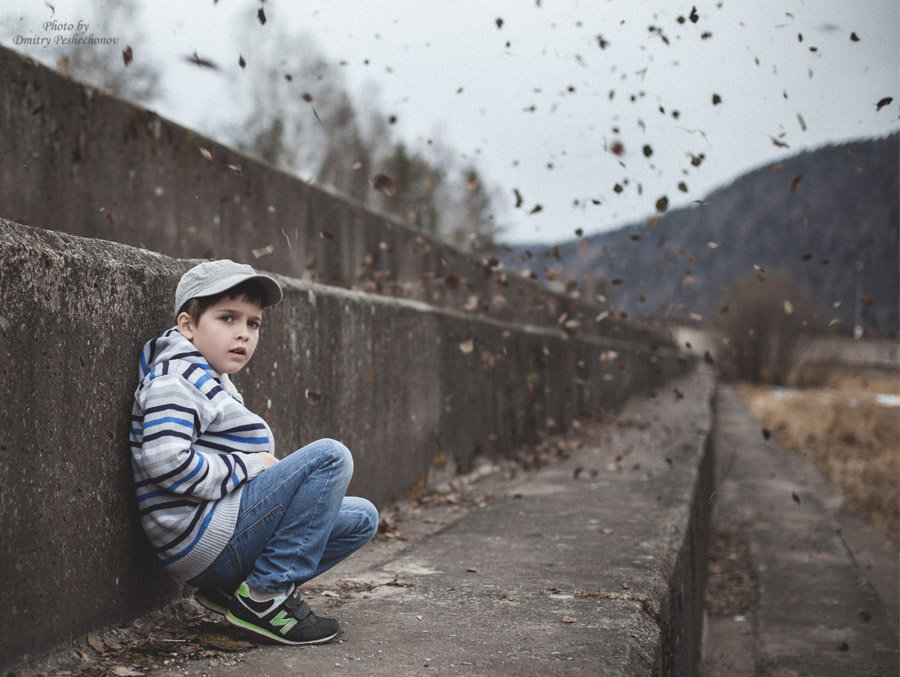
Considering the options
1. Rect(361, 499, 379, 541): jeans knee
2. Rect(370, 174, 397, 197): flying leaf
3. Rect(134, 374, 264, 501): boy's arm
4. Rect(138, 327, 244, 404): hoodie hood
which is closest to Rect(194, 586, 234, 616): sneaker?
Rect(134, 374, 264, 501): boy's arm

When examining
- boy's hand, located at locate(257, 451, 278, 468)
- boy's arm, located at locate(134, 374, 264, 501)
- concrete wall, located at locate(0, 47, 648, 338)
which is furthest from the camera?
concrete wall, located at locate(0, 47, 648, 338)

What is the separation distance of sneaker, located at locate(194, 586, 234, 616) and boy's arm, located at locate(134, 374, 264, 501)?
1.08 ft

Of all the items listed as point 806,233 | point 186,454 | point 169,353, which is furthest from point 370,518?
point 806,233

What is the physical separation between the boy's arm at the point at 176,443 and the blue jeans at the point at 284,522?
133 millimetres

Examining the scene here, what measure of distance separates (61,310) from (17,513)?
0.46 meters

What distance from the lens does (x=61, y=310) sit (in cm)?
184

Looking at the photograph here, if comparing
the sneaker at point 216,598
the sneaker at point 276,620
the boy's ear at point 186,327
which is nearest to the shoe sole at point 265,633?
the sneaker at point 276,620

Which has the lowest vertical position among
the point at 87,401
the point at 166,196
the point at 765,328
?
the point at 87,401

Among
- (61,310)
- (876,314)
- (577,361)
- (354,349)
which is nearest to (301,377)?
(354,349)

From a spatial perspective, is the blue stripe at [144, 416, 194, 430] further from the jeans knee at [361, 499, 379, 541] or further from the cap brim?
the jeans knee at [361, 499, 379, 541]

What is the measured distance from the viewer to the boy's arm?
1960mm

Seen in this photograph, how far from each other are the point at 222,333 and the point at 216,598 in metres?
0.74

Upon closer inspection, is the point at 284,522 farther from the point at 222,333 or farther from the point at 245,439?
the point at 222,333

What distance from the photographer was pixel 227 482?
208cm
